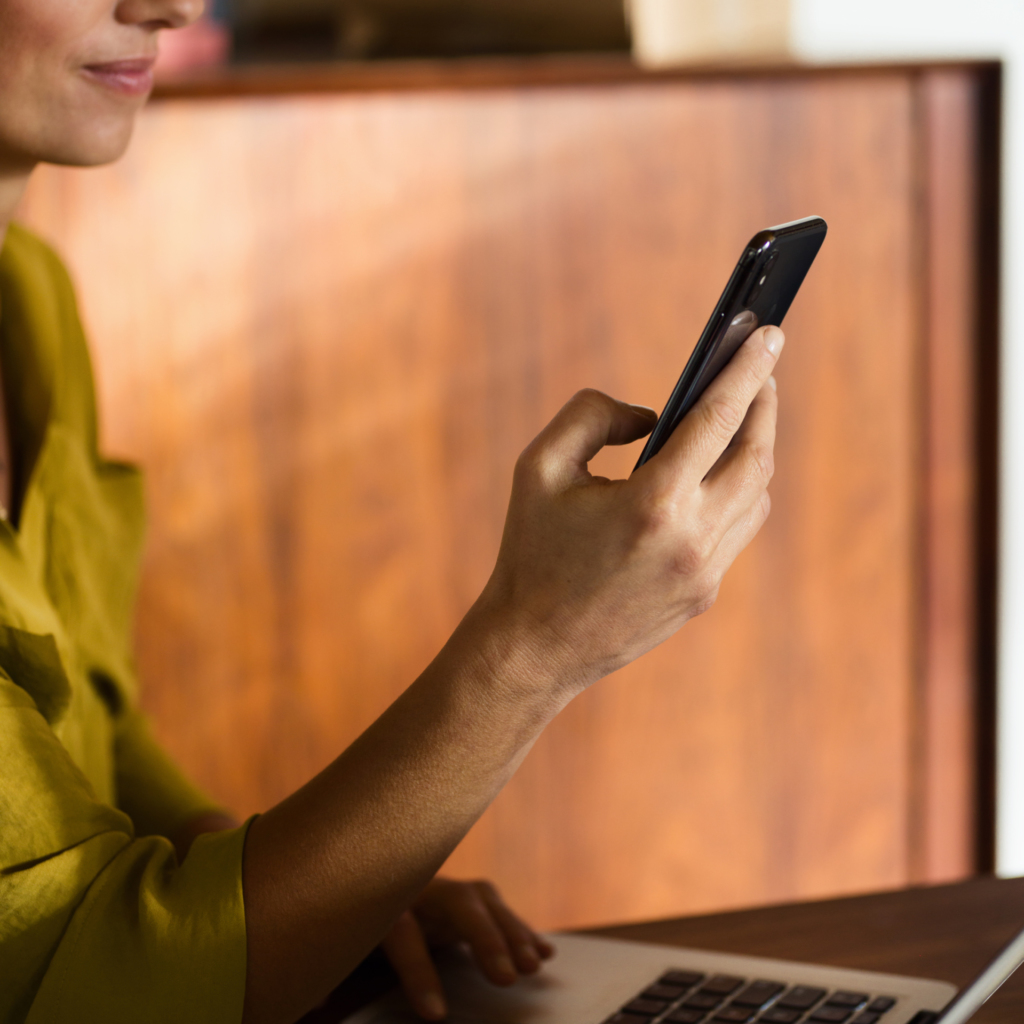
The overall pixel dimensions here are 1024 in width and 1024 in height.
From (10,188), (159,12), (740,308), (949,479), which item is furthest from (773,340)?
(949,479)

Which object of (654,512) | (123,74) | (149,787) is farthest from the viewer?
(149,787)

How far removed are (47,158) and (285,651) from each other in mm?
873

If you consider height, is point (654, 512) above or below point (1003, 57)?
below

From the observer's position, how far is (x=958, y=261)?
1571 mm

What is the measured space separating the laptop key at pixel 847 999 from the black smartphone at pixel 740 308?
0.25m

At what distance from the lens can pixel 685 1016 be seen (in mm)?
555

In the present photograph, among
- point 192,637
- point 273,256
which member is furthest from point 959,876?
point 273,256

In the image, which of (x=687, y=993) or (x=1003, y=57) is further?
(x=1003, y=57)

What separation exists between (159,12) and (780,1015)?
594 millimetres

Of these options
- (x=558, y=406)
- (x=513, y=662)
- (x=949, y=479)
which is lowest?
(x=949, y=479)

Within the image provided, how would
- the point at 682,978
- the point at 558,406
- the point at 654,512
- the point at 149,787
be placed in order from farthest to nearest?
the point at 558,406, the point at 149,787, the point at 682,978, the point at 654,512

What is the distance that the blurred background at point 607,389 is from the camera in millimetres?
1458

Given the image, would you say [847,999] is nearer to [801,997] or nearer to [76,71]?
[801,997]

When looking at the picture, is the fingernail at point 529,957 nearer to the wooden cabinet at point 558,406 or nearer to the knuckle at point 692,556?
the knuckle at point 692,556
